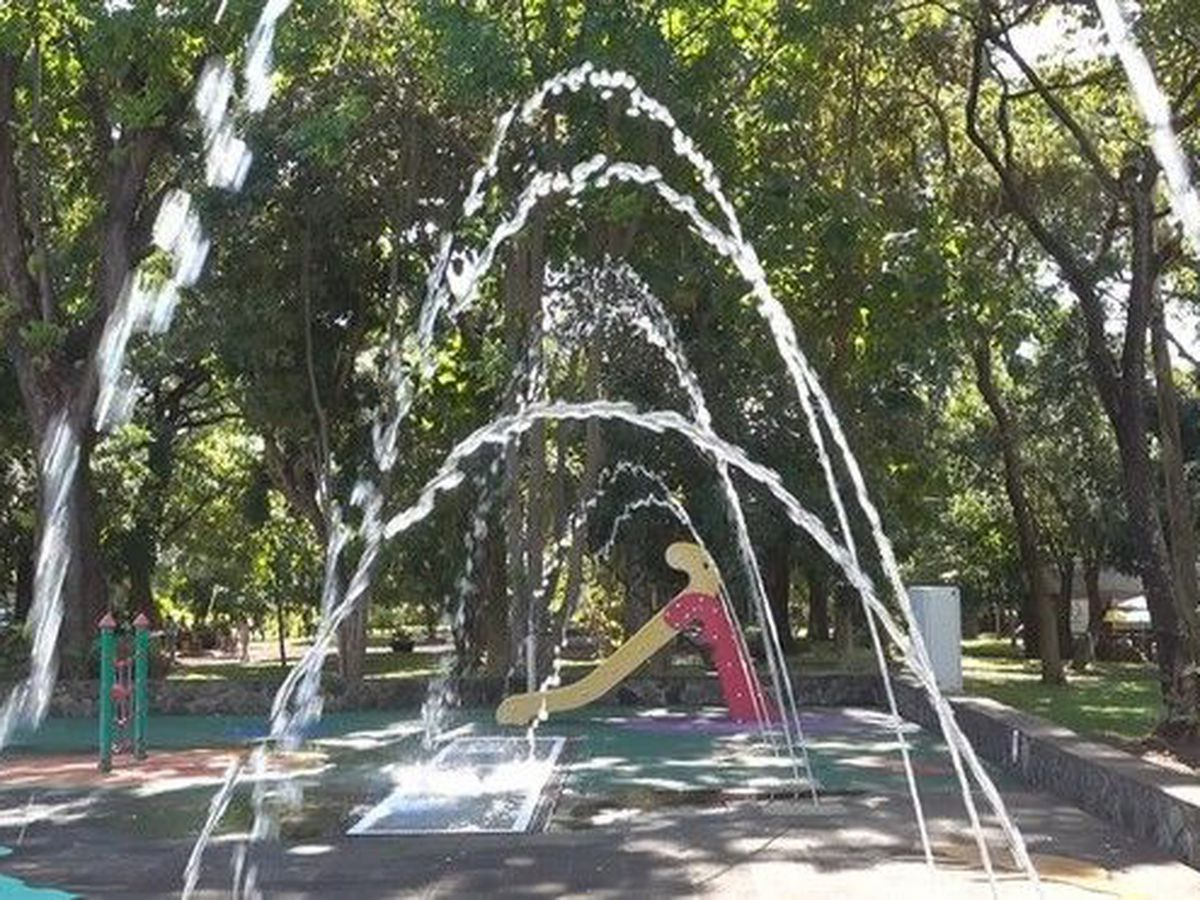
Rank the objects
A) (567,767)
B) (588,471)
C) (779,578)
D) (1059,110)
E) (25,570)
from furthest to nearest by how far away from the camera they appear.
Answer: (25,570)
(779,578)
(588,471)
(1059,110)
(567,767)

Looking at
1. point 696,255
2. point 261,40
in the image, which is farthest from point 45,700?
point 696,255

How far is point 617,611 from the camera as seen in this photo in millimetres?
30609

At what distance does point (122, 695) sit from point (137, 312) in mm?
7344

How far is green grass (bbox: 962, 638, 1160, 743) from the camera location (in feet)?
51.1

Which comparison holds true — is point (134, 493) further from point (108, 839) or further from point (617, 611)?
point (108, 839)

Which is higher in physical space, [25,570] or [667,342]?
[667,342]

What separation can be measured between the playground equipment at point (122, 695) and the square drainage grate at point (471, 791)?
2.22 m

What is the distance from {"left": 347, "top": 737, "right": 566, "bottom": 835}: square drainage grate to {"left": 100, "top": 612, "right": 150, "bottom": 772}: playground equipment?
222 centimetres

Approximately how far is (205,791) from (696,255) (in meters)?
9.30

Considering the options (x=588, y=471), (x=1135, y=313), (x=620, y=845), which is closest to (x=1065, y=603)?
(x=588, y=471)

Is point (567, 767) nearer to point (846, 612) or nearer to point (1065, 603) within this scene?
point (846, 612)

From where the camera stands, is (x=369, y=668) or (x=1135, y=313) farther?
(x=369, y=668)

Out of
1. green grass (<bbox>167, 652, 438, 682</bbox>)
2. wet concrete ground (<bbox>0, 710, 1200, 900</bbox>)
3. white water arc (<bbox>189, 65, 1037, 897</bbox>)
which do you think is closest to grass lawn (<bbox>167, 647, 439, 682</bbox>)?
green grass (<bbox>167, 652, 438, 682</bbox>)

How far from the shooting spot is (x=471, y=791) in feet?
31.6
